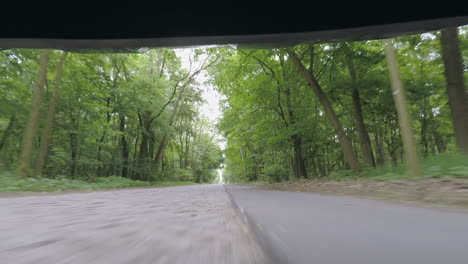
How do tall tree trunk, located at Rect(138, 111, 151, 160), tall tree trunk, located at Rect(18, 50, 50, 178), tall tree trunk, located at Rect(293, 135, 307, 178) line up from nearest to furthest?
tall tree trunk, located at Rect(18, 50, 50, 178) → tall tree trunk, located at Rect(293, 135, 307, 178) → tall tree trunk, located at Rect(138, 111, 151, 160)

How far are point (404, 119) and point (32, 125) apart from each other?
12989 mm

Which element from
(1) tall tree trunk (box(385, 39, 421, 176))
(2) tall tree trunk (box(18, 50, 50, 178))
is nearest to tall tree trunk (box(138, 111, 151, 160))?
(2) tall tree trunk (box(18, 50, 50, 178))

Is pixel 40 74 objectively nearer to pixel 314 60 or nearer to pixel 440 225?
pixel 314 60

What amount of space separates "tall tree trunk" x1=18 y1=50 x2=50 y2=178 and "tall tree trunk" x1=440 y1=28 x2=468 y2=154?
1375 centimetres

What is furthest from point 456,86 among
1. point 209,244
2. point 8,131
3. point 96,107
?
point 8,131

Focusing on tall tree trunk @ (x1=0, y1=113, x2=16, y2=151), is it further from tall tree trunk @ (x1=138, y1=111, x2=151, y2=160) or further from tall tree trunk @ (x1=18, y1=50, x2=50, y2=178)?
tall tree trunk @ (x1=138, y1=111, x2=151, y2=160)

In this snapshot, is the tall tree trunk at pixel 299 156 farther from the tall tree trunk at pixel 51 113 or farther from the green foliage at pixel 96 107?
the tall tree trunk at pixel 51 113

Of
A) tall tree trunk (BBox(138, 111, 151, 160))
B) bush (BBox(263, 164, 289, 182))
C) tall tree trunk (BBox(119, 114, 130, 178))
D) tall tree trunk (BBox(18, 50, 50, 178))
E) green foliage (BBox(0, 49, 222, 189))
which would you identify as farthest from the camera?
tall tree trunk (BBox(138, 111, 151, 160))

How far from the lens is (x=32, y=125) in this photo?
10.2 m

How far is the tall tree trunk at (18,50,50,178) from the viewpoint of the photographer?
9.14 metres

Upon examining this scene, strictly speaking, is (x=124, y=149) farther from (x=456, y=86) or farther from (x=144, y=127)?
(x=456, y=86)

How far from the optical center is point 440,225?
1.39 meters

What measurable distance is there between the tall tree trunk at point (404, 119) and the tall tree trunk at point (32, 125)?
12031mm

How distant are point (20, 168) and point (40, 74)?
14.5 ft
